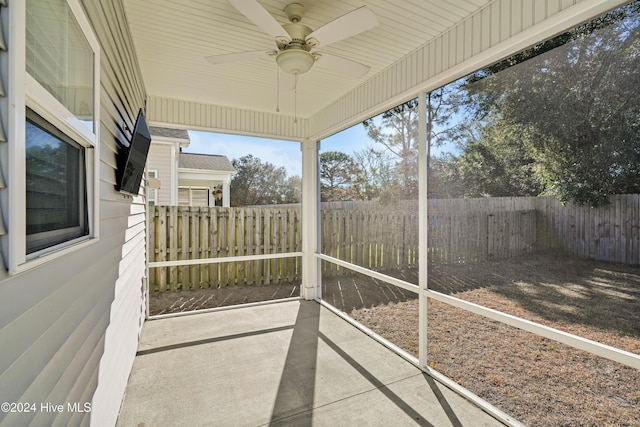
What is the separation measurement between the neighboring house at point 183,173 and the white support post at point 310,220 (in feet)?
3.87

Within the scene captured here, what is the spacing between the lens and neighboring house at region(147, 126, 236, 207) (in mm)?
4402

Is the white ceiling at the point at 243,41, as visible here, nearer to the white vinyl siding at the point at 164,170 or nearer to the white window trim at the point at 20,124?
the white vinyl siding at the point at 164,170

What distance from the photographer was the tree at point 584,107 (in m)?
1.57

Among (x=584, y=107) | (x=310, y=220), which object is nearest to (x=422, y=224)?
(x=584, y=107)

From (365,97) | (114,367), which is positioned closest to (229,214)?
(365,97)

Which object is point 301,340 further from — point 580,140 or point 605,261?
point 580,140

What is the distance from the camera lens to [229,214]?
4.73m

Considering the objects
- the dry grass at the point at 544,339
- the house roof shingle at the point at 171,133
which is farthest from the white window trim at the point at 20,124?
the house roof shingle at the point at 171,133

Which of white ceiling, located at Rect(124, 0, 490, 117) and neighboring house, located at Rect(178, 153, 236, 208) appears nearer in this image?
white ceiling, located at Rect(124, 0, 490, 117)

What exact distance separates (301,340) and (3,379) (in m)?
2.97

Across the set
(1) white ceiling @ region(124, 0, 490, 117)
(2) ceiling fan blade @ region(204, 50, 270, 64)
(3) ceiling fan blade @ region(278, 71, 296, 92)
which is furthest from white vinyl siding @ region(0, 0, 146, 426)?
(3) ceiling fan blade @ region(278, 71, 296, 92)

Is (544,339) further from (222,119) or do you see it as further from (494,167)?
(222,119)

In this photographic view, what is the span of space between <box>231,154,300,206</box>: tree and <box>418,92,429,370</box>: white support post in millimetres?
2517

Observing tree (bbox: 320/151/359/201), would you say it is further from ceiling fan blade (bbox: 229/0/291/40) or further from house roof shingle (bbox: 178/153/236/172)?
ceiling fan blade (bbox: 229/0/291/40)
